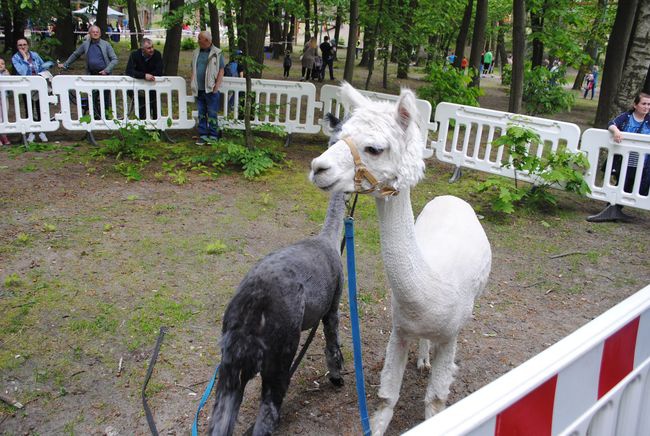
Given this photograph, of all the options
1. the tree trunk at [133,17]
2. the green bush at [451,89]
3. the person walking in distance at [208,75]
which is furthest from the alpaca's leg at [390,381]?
the tree trunk at [133,17]

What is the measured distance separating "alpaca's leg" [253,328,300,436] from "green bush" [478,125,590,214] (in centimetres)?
523

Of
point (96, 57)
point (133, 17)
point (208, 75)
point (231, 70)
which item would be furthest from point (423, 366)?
point (133, 17)

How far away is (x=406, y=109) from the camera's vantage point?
2.53 meters

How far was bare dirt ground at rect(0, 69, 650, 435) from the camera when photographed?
364 centimetres

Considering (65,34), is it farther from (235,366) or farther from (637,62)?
(235,366)

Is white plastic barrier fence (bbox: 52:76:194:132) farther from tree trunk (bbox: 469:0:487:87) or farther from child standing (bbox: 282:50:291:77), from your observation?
child standing (bbox: 282:50:291:77)

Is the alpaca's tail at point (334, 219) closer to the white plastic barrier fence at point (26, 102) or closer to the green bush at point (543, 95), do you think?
the white plastic barrier fence at point (26, 102)

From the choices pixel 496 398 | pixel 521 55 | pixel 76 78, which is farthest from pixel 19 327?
pixel 521 55

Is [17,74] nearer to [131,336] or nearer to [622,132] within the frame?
[131,336]

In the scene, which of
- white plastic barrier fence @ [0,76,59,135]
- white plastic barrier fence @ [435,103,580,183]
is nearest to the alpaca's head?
white plastic barrier fence @ [435,103,580,183]

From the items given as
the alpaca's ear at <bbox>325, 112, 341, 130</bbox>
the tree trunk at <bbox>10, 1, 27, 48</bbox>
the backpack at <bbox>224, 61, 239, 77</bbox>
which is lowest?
the alpaca's ear at <bbox>325, 112, 341, 130</bbox>

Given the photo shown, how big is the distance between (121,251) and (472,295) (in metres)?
4.02

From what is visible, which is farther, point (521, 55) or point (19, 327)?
point (521, 55)

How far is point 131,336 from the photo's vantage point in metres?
4.27
